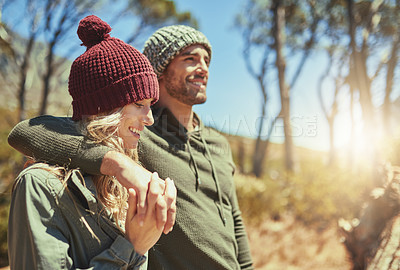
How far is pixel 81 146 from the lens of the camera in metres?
1.10

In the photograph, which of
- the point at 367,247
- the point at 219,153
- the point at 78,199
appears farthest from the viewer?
the point at 367,247

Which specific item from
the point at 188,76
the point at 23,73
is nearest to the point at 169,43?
the point at 188,76

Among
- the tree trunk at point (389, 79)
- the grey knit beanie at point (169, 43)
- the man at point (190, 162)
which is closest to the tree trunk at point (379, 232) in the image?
the man at point (190, 162)

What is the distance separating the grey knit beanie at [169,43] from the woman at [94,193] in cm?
63

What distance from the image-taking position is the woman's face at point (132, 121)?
120 centimetres

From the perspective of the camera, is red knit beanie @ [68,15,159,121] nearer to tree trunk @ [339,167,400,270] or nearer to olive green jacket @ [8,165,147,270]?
olive green jacket @ [8,165,147,270]

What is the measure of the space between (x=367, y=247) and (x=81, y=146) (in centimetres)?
216

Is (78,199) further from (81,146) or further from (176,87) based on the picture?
(176,87)

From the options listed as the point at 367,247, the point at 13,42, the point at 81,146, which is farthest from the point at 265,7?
the point at 81,146

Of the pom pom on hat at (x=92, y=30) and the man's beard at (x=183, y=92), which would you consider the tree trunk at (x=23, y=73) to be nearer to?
the man's beard at (x=183, y=92)

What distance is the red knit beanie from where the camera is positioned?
3.84ft

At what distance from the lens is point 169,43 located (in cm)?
189

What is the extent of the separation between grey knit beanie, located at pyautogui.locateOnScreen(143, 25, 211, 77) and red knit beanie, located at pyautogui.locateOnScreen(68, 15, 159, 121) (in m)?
0.66

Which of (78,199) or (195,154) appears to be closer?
(78,199)
